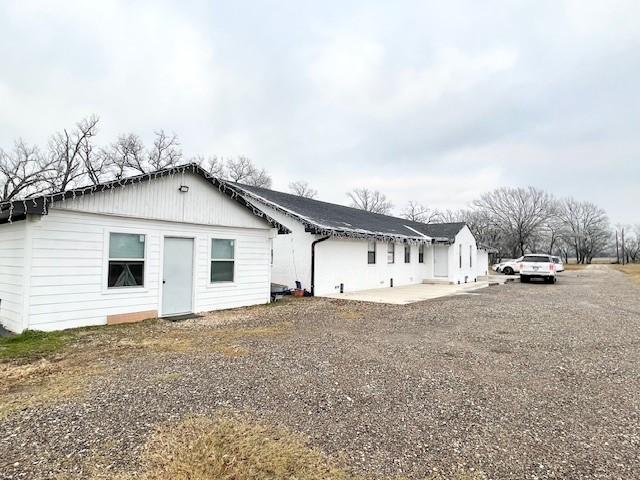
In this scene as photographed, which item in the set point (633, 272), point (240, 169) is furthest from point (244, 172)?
point (633, 272)

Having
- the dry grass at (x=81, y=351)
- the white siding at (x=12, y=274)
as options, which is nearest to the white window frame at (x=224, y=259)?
the dry grass at (x=81, y=351)

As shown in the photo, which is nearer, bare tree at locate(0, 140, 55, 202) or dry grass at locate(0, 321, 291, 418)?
dry grass at locate(0, 321, 291, 418)

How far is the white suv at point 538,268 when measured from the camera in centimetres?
2127

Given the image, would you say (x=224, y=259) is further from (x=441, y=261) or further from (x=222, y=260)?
(x=441, y=261)

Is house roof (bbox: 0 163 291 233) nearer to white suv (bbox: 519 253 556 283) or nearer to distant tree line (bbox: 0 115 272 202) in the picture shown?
white suv (bbox: 519 253 556 283)

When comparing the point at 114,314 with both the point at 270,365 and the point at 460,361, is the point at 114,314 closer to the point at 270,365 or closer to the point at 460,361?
the point at 270,365

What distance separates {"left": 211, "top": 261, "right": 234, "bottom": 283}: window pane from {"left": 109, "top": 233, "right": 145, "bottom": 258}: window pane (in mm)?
2016

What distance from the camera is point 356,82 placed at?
14344 mm

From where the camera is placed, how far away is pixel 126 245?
808 centimetres

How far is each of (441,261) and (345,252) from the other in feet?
28.1

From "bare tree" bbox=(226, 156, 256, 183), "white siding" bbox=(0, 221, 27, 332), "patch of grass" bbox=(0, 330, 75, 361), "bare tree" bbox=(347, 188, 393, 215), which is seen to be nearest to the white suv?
"patch of grass" bbox=(0, 330, 75, 361)

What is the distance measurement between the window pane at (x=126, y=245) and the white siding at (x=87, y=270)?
120 mm

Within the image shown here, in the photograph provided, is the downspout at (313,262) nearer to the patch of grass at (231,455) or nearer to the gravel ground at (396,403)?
the gravel ground at (396,403)

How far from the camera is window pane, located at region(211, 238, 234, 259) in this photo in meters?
9.87
